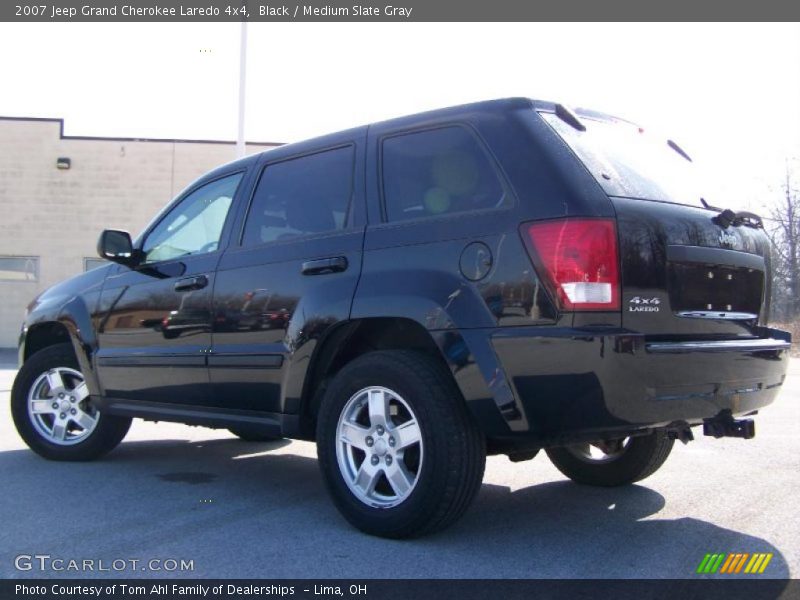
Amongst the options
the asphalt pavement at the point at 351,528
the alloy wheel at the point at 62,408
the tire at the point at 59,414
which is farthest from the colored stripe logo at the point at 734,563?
the alloy wheel at the point at 62,408

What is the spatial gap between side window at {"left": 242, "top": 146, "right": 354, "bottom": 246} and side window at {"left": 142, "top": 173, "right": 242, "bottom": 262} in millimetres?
311

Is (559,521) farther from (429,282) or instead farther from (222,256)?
(222,256)

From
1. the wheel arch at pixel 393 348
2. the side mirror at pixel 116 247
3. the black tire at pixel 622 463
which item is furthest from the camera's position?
the side mirror at pixel 116 247

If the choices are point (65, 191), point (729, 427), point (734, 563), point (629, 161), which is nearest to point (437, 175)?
point (629, 161)

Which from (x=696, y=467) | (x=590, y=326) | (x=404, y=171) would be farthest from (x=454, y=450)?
(x=696, y=467)

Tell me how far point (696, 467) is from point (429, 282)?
2.93 meters

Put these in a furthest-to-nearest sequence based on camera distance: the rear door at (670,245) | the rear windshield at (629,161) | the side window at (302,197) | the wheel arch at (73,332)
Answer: the wheel arch at (73,332)
the side window at (302,197)
the rear windshield at (629,161)
the rear door at (670,245)

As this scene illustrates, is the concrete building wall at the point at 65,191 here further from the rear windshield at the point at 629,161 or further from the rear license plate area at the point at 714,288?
the rear license plate area at the point at 714,288

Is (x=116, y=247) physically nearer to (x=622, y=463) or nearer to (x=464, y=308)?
(x=464, y=308)

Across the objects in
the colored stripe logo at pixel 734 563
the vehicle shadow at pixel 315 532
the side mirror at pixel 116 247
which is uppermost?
the side mirror at pixel 116 247

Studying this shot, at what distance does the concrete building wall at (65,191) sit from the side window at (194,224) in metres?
20.3

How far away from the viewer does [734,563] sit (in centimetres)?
351

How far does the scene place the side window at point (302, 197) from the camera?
444cm

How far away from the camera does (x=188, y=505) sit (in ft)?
15.2
